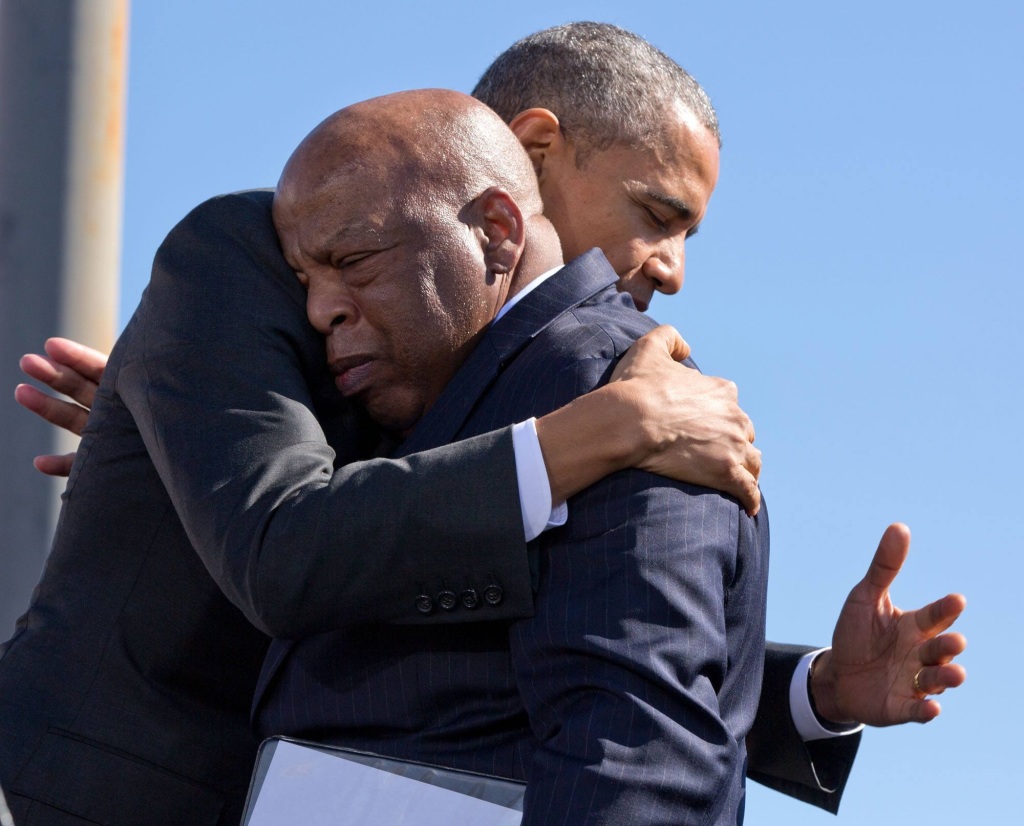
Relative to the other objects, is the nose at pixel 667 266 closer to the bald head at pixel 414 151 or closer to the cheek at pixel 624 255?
the cheek at pixel 624 255

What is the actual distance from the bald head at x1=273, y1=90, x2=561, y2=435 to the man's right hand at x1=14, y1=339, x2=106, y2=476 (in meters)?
1.28

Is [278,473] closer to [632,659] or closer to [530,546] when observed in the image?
[530,546]

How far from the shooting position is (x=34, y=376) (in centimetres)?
434

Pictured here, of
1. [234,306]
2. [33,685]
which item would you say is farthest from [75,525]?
[234,306]

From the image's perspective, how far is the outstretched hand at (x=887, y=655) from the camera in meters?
3.91

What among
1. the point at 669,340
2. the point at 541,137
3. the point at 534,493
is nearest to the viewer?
the point at 534,493

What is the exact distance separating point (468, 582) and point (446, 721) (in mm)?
254

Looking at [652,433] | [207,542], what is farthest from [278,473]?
[652,433]

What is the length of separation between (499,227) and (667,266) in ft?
4.05

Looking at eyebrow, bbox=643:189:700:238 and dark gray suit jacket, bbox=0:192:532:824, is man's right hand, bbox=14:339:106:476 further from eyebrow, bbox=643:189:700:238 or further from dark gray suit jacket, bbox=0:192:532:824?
eyebrow, bbox=643:189:700:238

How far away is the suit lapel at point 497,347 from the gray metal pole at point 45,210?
1.68 m

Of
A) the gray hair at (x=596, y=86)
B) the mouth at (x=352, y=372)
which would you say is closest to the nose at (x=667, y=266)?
the gray hair at (x=596, y=86)

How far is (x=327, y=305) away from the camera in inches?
126

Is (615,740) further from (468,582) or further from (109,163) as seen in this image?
(109,163)
